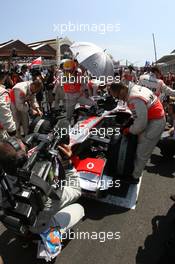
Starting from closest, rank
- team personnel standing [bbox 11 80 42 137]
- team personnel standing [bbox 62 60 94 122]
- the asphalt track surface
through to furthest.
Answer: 1. the asphalt track surface
2. team personnel standing [bbox 11 80 42 137]
3. team personnel standing [bbox 62 60 94 122]

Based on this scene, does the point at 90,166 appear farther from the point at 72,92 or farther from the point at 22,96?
the point at 72,92

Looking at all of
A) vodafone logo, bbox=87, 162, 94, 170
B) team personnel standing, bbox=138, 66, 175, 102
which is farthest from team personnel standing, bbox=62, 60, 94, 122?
vodafone logo, bbox=87, 162, 94, 170

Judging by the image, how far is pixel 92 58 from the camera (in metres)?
5.80

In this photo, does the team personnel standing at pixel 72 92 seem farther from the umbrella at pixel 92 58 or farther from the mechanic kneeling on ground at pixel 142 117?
the mechanic kneeling on ground at pixel 142 117

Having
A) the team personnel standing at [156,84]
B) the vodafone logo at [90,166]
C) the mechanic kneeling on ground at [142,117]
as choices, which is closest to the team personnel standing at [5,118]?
the vodafone logo at [90,166]

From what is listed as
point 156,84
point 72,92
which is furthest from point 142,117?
point 156,84

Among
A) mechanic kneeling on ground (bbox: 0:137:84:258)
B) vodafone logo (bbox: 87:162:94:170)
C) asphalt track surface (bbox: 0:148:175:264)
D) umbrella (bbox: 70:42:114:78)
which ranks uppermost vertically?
umbrella (bbox: 70:42:114:78)

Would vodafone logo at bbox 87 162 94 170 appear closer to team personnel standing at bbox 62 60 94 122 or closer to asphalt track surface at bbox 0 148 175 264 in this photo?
asphalt track surface at bbox 0 148 175 264

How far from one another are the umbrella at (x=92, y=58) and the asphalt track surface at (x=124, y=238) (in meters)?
2.97

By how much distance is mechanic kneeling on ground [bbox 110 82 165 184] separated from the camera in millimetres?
3756

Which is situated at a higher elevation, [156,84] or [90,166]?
[156,84]

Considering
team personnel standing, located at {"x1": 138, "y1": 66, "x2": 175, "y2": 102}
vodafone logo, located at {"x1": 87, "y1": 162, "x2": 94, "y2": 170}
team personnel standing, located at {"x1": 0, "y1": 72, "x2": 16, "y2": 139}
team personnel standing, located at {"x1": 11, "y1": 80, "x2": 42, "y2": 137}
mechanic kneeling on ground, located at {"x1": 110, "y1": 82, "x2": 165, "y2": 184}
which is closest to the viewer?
vodafone logo, located at {"x1": 87, "y1": 162, "x2": 94, "y2": 170}

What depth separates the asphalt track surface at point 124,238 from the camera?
263 cm

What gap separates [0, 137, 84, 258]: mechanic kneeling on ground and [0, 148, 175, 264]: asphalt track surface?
0.41 meters
